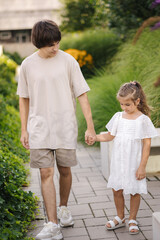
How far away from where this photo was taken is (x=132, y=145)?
127 inches

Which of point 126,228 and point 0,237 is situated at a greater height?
point 0,237

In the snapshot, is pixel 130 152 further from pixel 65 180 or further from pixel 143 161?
pixel 65 180

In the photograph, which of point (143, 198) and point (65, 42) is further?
point (65, 42)

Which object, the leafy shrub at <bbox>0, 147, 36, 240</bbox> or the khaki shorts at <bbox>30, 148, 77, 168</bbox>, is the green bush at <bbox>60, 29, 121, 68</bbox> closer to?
the leafy shrub at <bbox>0, 147, 36, 240</bbox>

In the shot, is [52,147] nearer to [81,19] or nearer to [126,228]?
[126,228]

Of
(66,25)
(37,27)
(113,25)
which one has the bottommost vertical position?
(66,25)

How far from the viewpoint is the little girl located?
3.20 m

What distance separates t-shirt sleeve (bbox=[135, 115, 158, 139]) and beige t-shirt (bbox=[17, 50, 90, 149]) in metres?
0.53

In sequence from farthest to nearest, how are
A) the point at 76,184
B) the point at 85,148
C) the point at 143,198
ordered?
1. the point at 85,148
2. the point at 76,184
3. the point at 143,198

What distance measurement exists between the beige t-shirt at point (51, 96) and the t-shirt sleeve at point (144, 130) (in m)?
0.53

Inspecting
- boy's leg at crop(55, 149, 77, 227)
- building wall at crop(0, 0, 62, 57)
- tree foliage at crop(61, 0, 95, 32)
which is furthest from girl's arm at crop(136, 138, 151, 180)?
building wall at crop(0, 0, 62, 57)

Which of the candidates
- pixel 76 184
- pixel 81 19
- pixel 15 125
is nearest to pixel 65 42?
pixel 81 19

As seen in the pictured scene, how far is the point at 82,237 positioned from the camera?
330 cm

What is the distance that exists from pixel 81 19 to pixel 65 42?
4806 millimetres
